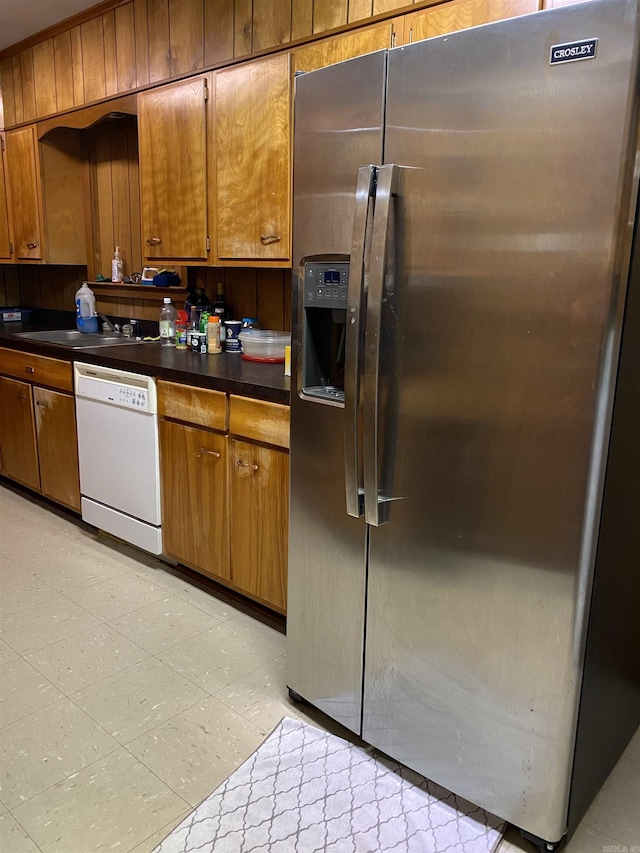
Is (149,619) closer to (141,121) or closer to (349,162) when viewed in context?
(349,162)

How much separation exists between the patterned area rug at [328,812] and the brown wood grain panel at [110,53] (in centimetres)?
291

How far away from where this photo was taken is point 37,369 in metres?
3.22

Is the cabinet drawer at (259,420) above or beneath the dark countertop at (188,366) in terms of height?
beneath

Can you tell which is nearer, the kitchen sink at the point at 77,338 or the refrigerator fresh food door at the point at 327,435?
the refrigerator fresh food door at the point at 327,435

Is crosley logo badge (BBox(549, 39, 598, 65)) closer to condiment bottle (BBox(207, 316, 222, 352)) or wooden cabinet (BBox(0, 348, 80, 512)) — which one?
condiment bottle (BBox(207, 316, 222, 352))

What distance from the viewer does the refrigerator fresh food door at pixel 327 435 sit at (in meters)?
1.48

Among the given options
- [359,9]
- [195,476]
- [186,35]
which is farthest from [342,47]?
[195,476]

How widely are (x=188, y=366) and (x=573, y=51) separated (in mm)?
1729

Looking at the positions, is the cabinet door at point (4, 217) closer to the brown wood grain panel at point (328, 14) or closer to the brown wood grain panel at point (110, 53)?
the brown wood grain panel at point (110, 53)

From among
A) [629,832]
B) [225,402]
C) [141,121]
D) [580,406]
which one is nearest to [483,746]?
[629,832]

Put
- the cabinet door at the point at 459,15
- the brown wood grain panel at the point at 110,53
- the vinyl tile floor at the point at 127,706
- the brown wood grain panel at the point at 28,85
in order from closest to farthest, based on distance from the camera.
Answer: the vinyl tile floor at the point at 127,706 < the cabinet door at the point at 459,15 < the brown wood grain panel at the point at 110,53 < the brown wood grain panel at the point at 28,85

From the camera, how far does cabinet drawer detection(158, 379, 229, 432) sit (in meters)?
2.30

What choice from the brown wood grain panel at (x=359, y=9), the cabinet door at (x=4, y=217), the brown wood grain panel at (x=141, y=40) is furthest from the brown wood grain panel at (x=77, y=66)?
the brown wood grain panel at (x=359, y=9)

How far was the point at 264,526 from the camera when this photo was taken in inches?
87.1
